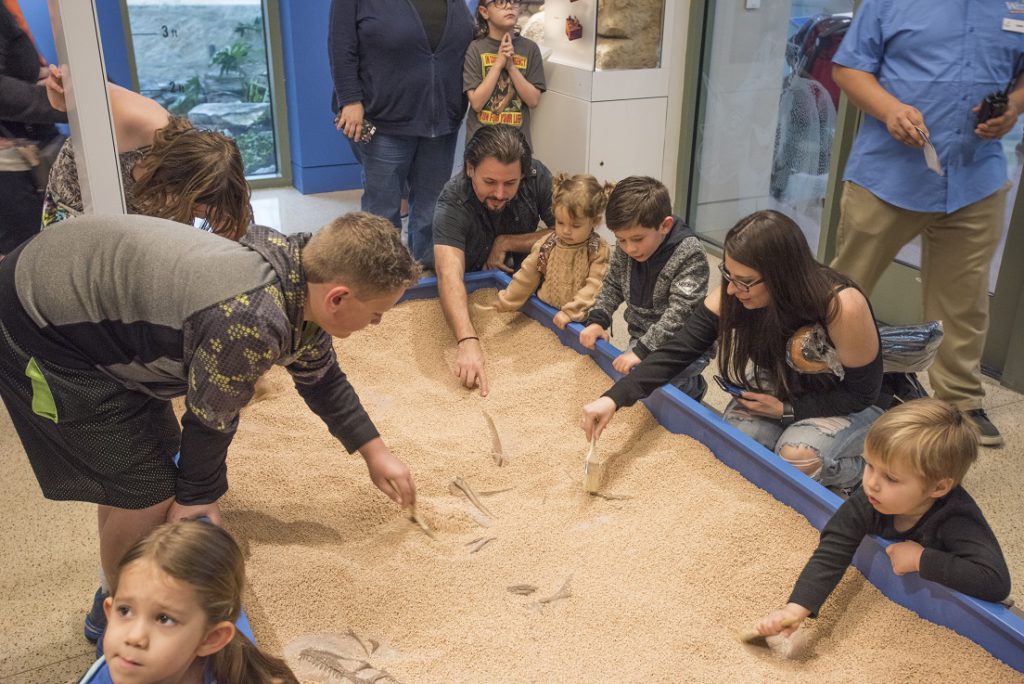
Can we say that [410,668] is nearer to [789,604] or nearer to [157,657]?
[157,657]

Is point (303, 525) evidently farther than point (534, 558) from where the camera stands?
Yes

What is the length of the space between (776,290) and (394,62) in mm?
2020

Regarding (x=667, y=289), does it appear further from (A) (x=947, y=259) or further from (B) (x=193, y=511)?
(B) (x=193, y=511)

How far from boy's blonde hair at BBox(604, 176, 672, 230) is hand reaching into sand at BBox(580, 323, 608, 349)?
0.33 metres

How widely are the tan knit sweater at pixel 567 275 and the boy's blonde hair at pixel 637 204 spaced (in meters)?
0.40

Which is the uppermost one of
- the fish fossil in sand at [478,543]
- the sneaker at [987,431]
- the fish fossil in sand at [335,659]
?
the fish fossil in sand at [335,659]

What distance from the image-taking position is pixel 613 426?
2.22 m

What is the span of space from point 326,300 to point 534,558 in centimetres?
72

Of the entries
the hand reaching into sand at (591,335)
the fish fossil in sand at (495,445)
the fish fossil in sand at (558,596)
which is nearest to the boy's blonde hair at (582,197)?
the hand reaching into sand at (591,335)

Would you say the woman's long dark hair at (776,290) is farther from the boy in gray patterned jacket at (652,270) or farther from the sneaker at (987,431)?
the sneaker at (987,431)

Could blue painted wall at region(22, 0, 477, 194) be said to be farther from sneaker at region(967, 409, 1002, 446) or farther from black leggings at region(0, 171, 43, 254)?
sneaker at region(967, 409, 1002, 446)

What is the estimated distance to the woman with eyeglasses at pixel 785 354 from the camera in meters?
1.80

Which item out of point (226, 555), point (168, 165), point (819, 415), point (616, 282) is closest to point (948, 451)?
point (819, 415)

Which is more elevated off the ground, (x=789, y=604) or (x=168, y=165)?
(x=168, y=165)
